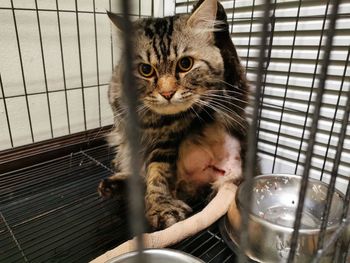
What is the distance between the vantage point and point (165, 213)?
963 mm

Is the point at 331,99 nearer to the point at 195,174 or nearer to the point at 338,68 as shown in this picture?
the point at 338,68

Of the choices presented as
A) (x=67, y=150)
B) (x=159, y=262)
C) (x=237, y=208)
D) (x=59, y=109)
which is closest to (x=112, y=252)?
(x=159, y=262)

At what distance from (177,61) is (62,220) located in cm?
71

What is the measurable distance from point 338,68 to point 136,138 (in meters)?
1.20

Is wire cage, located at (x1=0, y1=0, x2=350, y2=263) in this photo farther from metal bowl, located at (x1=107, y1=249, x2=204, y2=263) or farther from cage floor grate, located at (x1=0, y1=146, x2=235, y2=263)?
metal bowl, located at (x1=107, y1=249, x2=204, y2=263)

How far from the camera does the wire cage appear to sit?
1001mm

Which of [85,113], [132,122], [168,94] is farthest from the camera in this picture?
[85,113]

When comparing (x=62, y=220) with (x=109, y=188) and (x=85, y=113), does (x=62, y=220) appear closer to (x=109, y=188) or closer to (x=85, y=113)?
(x=109, y=188)

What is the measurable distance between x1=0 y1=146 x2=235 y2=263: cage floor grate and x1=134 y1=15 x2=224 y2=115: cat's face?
446mm

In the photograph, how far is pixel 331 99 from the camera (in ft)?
4.02

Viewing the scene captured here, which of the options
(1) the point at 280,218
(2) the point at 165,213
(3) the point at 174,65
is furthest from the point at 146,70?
(1) the point at 280,218

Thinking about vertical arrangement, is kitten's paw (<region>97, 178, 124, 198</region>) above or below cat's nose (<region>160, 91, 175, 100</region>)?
below

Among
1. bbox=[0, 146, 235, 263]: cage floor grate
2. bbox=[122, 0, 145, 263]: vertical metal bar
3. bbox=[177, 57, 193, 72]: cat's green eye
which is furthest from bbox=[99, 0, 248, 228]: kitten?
bbox=[122, 0, 145, 263]: vertical metal bar

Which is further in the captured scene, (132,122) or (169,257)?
(169,257)
